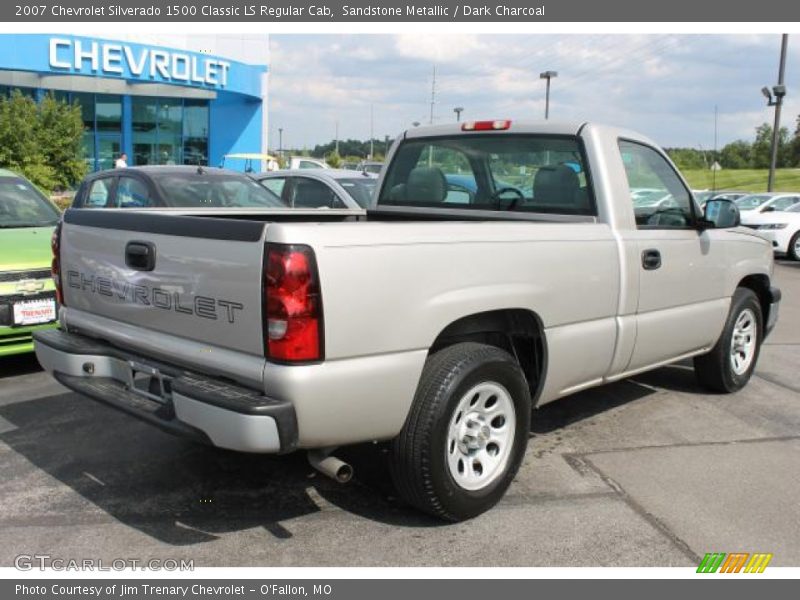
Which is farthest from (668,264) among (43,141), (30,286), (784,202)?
(43,141)

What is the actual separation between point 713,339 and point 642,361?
1.02 meters

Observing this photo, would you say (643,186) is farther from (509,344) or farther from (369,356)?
(369,356)

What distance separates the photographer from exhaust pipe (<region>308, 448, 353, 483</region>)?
3.19 meters

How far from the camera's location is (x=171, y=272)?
3361 mm

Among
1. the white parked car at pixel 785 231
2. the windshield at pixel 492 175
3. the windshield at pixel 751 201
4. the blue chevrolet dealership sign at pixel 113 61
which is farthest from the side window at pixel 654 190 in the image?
the blue chevrolet dealership sign at pixel 113 61

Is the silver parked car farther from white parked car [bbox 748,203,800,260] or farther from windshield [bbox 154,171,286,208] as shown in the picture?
white parked car [bbox 748,203,800,260]

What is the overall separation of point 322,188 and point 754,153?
282 ft

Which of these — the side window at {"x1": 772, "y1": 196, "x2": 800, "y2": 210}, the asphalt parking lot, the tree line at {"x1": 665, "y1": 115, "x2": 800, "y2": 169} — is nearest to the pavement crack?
the asphalt parking lot

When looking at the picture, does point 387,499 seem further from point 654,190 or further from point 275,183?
point 275,183

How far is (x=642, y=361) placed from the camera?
15.7 feet

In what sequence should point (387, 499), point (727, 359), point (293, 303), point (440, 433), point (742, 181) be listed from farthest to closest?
1. point (742, 181)
2. point (727, 359)
3. point (387, 499)
4. point (440, 433)
5. point (293, 303)

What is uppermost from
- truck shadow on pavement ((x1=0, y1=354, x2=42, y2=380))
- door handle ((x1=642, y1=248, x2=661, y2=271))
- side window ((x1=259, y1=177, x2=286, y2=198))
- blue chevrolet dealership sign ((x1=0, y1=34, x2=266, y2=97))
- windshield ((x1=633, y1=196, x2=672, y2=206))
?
blue chevrolet dealership sign ((x1=0, y1=34, x2=266, y2=97))

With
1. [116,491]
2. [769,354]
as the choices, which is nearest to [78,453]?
[116,491]

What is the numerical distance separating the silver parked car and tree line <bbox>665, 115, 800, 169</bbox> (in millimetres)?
60939
